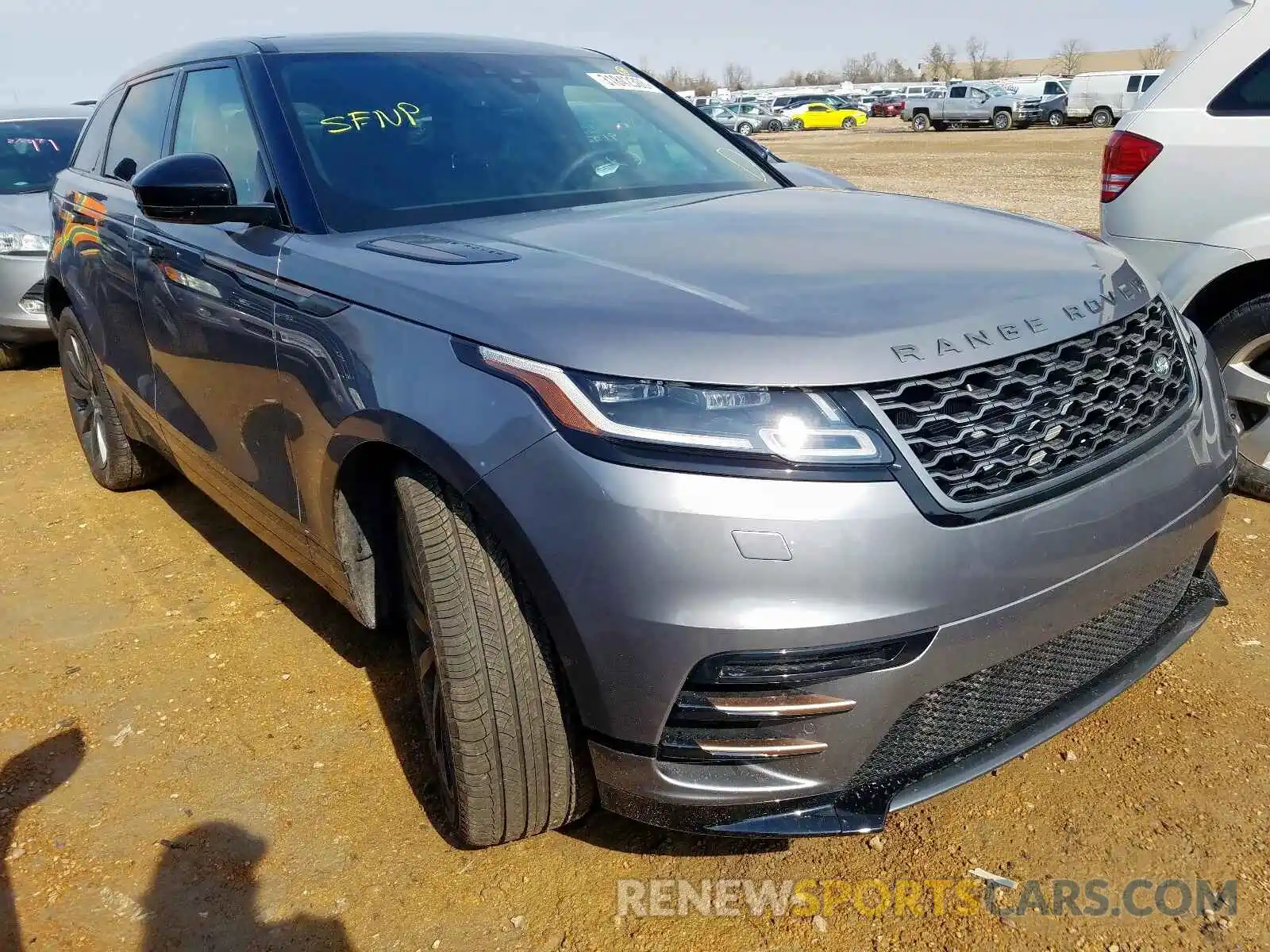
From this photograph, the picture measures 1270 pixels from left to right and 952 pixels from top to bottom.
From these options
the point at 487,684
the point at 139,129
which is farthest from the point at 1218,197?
the point at 139,129

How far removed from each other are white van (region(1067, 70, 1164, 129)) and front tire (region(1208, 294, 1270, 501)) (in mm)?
35724

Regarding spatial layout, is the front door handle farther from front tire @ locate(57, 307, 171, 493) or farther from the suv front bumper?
the suv front bumper

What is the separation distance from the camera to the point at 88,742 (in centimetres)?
275

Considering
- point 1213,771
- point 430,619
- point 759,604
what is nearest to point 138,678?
point 430,619

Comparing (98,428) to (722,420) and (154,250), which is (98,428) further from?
(722,420)

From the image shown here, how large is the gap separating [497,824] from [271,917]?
51cm

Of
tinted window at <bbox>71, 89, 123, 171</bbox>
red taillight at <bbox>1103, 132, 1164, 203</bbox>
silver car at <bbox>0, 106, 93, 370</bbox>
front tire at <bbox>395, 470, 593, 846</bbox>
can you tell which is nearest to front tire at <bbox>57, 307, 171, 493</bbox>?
tinted window at <bbox>71, 89, 123, 171</bbox>

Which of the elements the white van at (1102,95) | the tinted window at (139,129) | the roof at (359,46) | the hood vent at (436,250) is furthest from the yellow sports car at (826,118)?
the hood vent at (436,250)

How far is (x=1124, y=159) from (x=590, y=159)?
6.79 ft

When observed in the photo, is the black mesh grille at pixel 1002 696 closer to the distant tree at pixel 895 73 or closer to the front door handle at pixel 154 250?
the front door handle at pixel 154 250

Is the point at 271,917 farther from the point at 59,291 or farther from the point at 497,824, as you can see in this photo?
the point at 59,291

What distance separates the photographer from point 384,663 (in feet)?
10.0

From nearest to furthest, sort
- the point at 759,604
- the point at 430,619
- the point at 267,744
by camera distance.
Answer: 1. the point at 759,604
2. the point at 430,619
3. the point at 267,744

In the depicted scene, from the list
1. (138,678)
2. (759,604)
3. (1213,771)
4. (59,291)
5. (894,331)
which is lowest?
(138,678)
